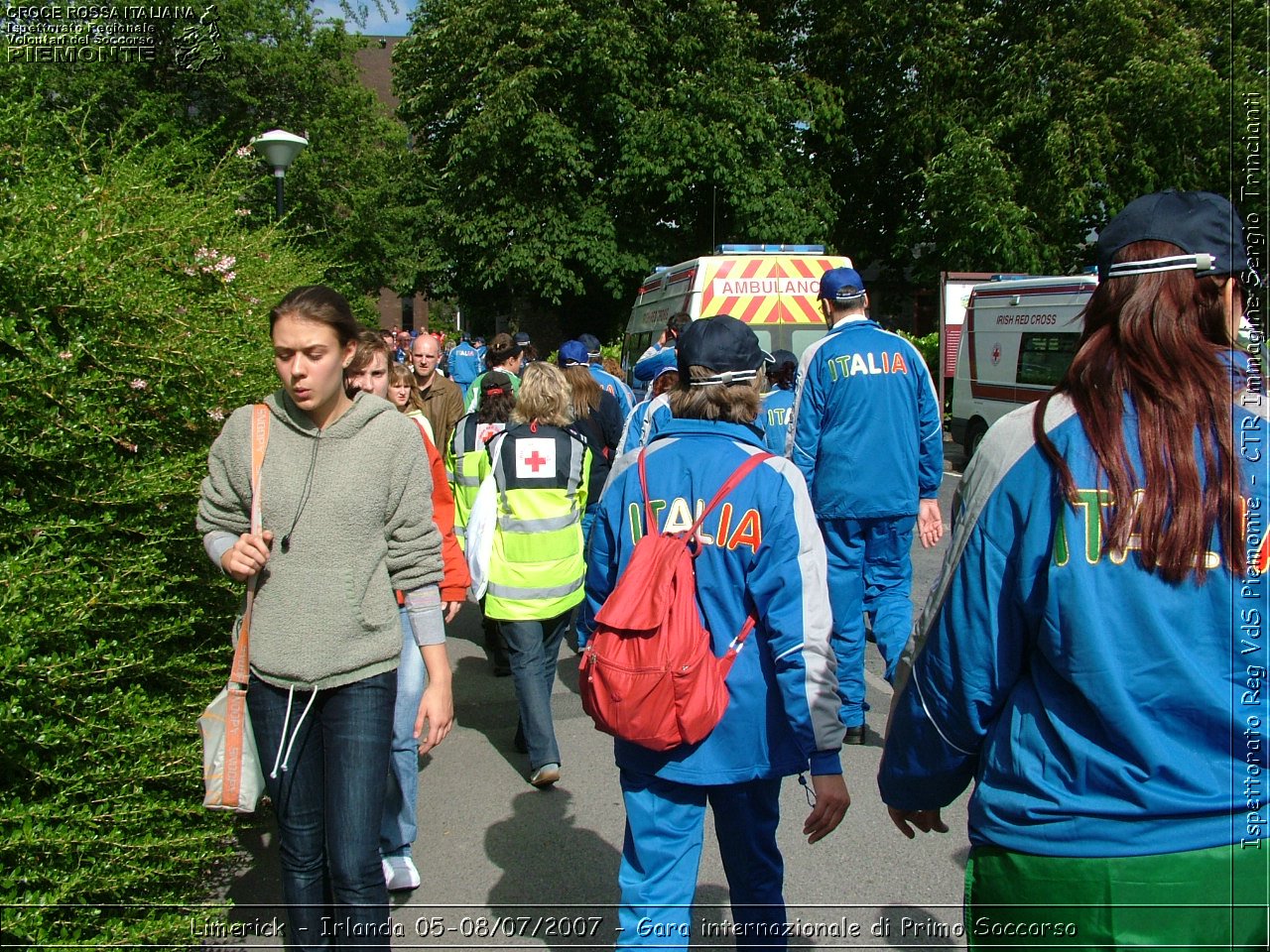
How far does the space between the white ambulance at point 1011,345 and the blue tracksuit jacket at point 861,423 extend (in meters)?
9.78

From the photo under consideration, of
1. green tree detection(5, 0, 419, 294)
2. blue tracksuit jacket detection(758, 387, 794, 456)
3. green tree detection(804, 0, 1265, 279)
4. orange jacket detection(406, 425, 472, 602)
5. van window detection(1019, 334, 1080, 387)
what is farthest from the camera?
green tree detection(5, 0, 419, 294)

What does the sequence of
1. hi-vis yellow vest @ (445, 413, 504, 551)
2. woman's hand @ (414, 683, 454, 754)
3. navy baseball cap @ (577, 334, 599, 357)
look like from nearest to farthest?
woman's hand @ (414, 683, 454, 754) < hi-vis yellow vest @ (445, 413, 504, 551) < navy baseball cap @ (577, 334, 599, 357)

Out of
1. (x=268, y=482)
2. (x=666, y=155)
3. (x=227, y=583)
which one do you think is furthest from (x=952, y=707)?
(x=666, y=155)

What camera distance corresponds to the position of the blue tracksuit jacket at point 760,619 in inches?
103

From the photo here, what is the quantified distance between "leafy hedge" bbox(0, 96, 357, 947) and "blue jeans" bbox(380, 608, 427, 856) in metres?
0.56

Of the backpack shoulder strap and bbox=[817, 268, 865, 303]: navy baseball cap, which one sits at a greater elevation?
bbox=[817, 268, 865, 303]: navy baseball cap

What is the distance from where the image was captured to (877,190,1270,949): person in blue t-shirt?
Result: 159cm

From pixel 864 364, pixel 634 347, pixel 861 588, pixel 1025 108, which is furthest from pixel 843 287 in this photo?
pixel 1025 108

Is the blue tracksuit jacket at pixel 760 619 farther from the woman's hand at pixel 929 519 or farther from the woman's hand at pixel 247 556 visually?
the woman's hand at pixel 929 519

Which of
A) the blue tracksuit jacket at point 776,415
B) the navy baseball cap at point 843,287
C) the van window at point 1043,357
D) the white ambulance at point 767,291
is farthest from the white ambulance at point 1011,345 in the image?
the navy baseball cap at point 843,287

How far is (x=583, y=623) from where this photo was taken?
10.3ft

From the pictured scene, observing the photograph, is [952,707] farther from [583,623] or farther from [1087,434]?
[583,623]

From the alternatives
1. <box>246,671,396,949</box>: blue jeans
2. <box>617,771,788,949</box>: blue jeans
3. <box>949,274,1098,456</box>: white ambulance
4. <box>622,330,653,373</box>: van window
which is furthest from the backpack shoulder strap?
<box>949,274,1098,456</box>: white ambulance

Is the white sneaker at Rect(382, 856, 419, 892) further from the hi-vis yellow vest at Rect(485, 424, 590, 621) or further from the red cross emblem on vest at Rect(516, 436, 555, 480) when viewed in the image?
the red cross emblem on vest at Rect(516, 436, 555, 480)
